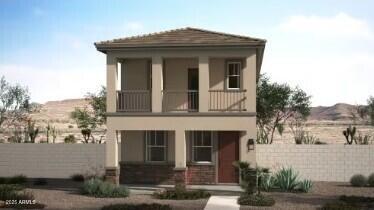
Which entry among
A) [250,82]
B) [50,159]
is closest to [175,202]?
[250,82]

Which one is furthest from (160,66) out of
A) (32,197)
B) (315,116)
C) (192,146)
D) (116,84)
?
(315,116)

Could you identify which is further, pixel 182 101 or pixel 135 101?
pixel 182 101

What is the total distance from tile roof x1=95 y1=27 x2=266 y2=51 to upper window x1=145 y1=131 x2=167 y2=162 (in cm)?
442

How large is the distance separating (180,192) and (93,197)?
10.2ft

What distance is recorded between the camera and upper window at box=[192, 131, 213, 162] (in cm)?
2502

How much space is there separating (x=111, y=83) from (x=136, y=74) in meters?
2.75

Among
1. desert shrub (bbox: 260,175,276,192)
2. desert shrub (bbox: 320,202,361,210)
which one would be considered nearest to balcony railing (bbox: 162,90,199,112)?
desert shrub (bbox: 260,175,276,192)

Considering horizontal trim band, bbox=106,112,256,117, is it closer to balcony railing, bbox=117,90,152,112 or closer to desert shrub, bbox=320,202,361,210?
balcony railing, bbox=117,90,152,112

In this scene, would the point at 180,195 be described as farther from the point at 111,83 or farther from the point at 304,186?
the point at 111,83

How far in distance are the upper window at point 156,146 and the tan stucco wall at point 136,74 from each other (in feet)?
7.04

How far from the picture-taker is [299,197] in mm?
20250

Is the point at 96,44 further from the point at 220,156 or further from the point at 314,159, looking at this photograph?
the point at 314,159

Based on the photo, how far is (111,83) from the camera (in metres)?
22.8

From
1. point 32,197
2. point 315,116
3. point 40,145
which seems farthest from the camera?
point 315,116
